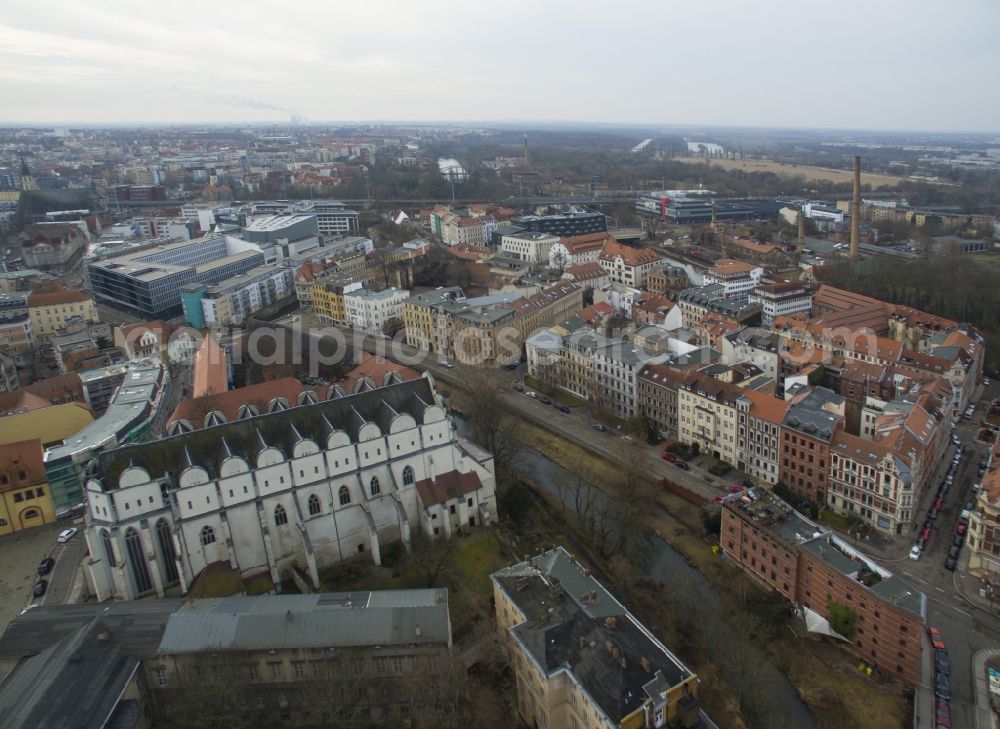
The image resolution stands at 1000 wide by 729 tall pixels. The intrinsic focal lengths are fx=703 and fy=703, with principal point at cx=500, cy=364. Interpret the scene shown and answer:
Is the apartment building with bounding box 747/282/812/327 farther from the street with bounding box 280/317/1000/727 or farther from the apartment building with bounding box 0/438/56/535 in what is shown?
the apartment building with bounding box 0/438/56/535

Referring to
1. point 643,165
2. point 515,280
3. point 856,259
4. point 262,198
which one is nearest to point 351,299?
point 515,280

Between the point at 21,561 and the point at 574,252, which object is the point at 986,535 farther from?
the point at 574,252

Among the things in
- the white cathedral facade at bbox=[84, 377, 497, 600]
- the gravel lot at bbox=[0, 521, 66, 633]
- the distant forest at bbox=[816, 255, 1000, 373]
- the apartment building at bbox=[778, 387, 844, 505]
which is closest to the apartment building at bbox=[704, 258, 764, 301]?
the distant forest at bbox=[816, 255, 1000, 373]

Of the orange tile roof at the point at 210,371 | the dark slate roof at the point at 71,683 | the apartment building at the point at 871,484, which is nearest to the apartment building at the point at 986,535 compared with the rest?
the apartment building at the point at 871,484

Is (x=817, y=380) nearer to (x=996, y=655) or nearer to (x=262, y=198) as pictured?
(x=996, y=655)

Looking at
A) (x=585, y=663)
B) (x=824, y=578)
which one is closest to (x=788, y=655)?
(x=824, y=578)

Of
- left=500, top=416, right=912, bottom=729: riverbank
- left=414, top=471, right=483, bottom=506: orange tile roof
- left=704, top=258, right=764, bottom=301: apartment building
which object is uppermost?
left=704, top=258, right=764, bottom=301: apartment building
